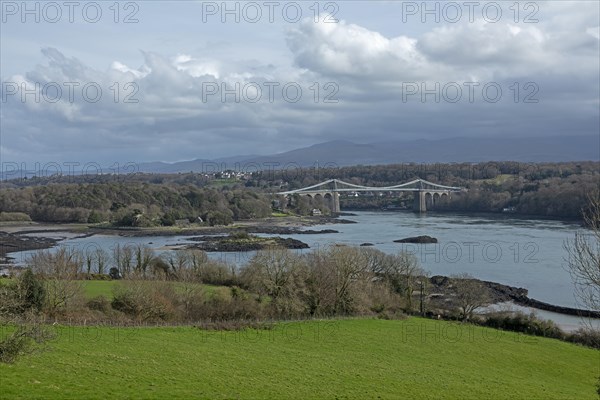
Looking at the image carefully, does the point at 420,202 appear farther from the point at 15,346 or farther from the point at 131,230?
the point at 15,346

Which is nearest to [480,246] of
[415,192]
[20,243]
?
[20,243]

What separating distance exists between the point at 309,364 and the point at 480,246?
33.9 metres

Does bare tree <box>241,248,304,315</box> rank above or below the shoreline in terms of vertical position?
above

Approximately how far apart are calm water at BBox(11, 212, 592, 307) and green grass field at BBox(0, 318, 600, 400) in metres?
11.7

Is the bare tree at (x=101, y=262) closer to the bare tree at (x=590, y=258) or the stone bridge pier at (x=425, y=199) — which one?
the bare tree at (x=590, y=258)

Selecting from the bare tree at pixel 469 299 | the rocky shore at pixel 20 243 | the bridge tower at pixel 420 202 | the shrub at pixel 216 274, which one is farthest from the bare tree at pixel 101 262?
the bridge tower at pixel 420 202

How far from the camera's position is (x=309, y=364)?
1280cm

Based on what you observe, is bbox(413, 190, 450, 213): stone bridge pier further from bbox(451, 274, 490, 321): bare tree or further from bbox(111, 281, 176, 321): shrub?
bbox(111, 281, 176, 321): shrub

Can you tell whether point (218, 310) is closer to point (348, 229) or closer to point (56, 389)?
point (56, 389)

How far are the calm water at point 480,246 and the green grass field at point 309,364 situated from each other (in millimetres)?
11655

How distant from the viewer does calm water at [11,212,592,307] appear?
32188 millimetres

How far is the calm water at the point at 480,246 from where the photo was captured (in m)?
32.2

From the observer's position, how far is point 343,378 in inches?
461

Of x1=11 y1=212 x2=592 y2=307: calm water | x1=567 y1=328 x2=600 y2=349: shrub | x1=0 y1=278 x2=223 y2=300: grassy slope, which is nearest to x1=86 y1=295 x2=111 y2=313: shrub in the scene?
x1=0 y1=278 x2=223 y2=300: grassy slope
